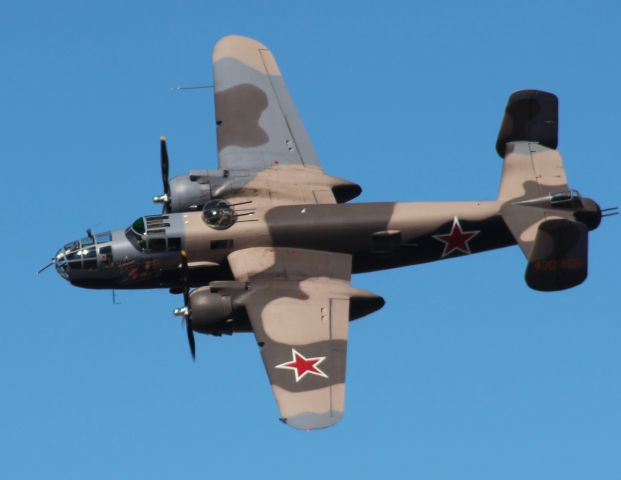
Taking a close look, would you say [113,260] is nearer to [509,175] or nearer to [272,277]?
[272,277]

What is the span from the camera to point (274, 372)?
156 feet

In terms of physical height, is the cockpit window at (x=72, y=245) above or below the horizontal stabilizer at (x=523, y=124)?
below

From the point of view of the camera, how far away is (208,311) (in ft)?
161

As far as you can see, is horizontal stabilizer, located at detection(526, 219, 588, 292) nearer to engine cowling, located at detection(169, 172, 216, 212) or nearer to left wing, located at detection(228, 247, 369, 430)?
left wing, located at detection(228, 247, 369, 430)

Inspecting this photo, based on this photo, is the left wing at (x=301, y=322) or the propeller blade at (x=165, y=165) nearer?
the left wing at (x=301, y=322)

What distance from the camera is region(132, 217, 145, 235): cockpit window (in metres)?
51.8

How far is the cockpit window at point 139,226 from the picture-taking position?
5181 cm

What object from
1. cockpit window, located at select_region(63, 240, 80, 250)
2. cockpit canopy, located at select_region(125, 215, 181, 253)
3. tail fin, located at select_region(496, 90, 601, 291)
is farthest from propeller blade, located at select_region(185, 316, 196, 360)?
tail fin, located at select_region(496, 90, 601, 291)

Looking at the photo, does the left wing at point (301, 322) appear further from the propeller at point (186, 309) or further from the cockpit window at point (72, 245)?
the cockpit window at point (72, 245)

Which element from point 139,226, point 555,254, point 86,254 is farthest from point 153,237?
point 555,254

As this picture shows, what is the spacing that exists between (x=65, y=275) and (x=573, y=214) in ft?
53.1

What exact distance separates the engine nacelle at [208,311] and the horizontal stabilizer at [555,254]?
9.46 metres

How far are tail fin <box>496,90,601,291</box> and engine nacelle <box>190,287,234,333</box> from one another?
9460mm

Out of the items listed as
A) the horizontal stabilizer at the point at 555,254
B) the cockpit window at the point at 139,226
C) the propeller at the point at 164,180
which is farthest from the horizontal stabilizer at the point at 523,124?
the cockpit window at the point at 139,226
